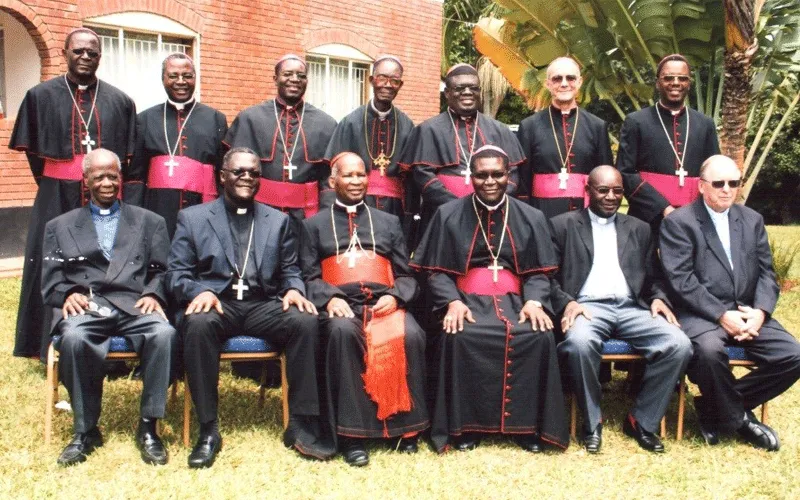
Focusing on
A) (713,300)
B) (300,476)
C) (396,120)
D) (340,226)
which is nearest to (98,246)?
(340,226)

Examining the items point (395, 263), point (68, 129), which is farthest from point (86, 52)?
point (395, 263)

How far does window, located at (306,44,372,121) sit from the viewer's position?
12352 millimetres

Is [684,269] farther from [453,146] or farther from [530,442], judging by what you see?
[453,146]

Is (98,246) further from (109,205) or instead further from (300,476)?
(300,476)

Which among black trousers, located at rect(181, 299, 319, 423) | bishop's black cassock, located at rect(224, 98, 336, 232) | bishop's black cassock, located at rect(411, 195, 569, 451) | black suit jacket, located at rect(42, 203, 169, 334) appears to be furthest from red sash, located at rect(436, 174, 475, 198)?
black suit jacket, located at rect(42, 203, 169, 334)

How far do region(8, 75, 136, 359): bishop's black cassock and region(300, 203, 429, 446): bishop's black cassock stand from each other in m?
1.55

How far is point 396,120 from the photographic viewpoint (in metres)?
6.32

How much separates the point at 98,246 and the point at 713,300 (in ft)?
12.5

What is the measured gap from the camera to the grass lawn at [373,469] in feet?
14.3

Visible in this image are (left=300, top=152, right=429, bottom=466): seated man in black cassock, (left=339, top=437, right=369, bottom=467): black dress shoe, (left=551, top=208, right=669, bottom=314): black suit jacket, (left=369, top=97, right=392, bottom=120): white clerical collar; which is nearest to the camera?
(left=339, top=437, right=369, bottom=467): black dress shoe

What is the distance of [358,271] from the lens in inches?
208

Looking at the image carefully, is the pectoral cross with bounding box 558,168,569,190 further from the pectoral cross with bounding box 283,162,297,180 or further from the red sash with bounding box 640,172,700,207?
the pectoral cross with bounding box 283,162,297,180

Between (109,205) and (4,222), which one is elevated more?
(109,205)

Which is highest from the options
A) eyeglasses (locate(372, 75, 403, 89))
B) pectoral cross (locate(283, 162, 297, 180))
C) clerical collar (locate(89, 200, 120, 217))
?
eyeglasses (locate(372, 75, 403, 89))
